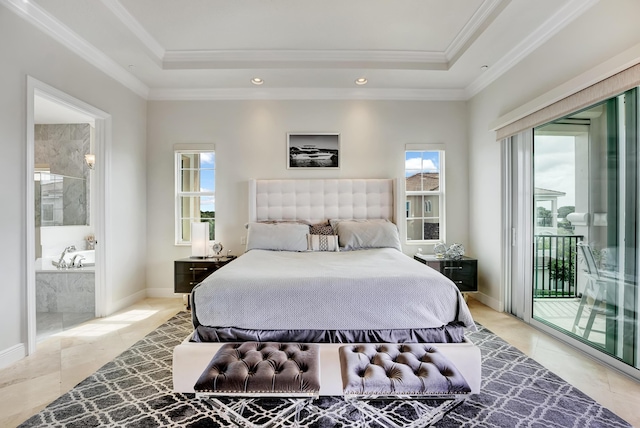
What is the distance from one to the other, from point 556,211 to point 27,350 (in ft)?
16.3

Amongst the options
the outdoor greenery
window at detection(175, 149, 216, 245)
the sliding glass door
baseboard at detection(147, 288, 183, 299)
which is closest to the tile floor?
the sliding glass door

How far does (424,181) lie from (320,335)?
3152 mm

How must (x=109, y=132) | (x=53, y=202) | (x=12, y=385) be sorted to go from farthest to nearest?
(x=53, y=202), (x=109, y=132), (x=12, y=385)

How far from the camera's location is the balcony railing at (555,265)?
290 cm

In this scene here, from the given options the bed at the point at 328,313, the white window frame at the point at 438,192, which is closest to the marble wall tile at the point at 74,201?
the bed at the point at 328,313

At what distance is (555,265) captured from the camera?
3109 mm

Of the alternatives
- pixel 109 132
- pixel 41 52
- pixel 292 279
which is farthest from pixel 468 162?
pixel 41 52

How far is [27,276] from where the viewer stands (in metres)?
2.66

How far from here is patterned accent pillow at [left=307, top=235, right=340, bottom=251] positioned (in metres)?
3.73

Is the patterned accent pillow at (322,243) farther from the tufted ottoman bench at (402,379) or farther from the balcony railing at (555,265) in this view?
the balcony railing at (555,265)

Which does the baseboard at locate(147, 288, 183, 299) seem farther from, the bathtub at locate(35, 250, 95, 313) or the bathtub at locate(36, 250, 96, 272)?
the bathtub at locate(36, 250, 96, 272)

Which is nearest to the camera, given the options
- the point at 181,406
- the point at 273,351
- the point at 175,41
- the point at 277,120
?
the point at 273,351

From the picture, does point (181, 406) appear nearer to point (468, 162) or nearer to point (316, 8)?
point (316, 8)

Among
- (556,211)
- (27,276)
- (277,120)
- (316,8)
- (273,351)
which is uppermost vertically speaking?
(316,8)
